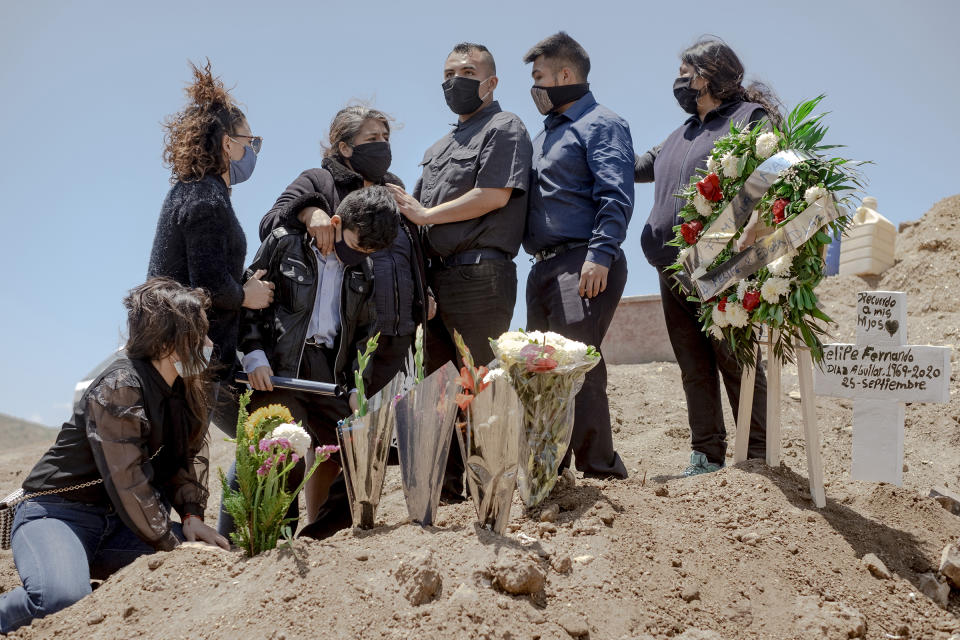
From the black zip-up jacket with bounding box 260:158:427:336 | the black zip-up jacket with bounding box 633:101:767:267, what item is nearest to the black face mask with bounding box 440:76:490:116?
the black zip-up jacket with bounding box 260:158:427:336

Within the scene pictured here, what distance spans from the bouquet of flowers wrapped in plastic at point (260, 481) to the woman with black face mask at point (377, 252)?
3.58 feet

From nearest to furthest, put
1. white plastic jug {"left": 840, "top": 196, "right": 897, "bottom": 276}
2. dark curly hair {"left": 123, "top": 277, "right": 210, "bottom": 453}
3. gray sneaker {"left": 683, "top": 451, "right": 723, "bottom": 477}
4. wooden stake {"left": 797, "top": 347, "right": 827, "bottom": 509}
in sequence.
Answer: dark curly hair {"left": 123, "top": 277, "right": 210, "bottom": 453} < wooden stake {"left": 797, "top": 347, "right": 827, "bottom": 509} < gray sneaker {"left": 683, "top": 451, "right": 723, "bottom": 477} < white plastic jug {"left": 840, "top": 196, "right": 897, "bottom": 276}

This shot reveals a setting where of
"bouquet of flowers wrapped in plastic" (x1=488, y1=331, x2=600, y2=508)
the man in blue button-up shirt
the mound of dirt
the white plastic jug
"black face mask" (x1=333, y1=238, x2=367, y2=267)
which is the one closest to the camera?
the mound of dirt

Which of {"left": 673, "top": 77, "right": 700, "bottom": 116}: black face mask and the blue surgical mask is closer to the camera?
the blue surgical mask

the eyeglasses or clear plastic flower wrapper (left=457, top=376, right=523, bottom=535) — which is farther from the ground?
the eyeglasses

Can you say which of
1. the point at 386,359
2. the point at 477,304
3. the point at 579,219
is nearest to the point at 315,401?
the point at 386,359

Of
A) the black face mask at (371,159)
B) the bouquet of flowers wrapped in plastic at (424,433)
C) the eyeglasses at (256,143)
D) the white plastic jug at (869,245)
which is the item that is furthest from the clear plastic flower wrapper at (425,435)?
the white plastic jug at (869,245)

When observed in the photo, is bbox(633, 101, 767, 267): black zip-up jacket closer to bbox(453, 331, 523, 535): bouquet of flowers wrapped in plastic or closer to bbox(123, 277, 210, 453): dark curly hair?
bbox(453, 331, 523, 535): bouquet of flowers wrapped in plastic

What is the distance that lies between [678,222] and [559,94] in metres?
0.92

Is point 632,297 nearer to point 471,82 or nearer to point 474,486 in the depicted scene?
point 471,82

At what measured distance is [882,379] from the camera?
3.94 meters

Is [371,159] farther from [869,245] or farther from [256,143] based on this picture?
[869,245]

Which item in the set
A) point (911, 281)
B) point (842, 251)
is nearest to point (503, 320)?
point (911, 281)

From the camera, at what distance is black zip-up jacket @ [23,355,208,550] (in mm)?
3016
